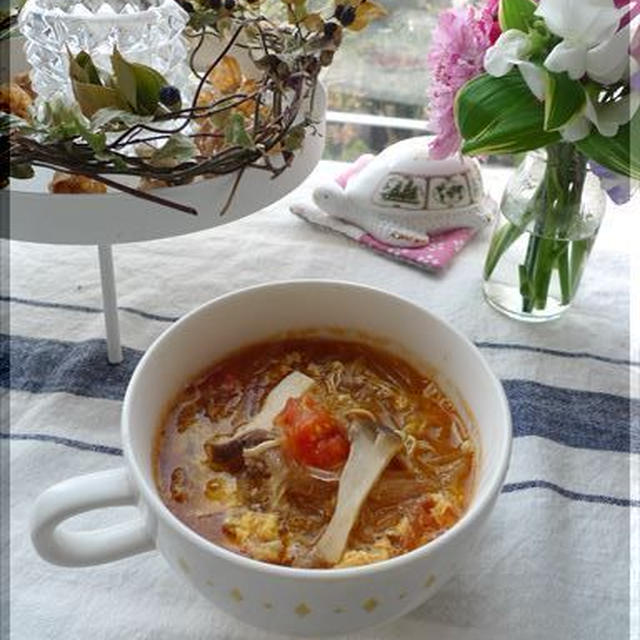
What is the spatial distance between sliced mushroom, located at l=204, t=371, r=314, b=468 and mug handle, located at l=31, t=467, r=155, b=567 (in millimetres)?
48

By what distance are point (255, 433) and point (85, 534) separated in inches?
3.2

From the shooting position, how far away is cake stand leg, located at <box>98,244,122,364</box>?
512 millimetres

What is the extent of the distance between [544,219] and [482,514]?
25 cm

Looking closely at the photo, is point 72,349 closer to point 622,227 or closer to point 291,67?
point 291,67

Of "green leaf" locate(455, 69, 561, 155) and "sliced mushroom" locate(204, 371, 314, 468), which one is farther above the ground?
"green leaf" locate(455, 69, 561, 155)

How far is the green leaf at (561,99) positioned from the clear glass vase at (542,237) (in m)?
0.08

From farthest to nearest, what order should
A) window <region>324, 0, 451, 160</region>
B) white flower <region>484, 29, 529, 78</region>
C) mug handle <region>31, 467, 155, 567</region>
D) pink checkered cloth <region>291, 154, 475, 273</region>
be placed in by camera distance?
1. window <region>324, 0, 451, 160</region>
2. pink checkered cloth <region>291, 154, 475, 273</region>
3. white flower <region>484, 29, 529, 78</region>
4. mug handle <region>31, 467, 155, 567</region>

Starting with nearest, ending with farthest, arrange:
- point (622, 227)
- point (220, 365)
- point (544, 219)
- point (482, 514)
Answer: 1. point (482, 514)
2. point (220, 365)
3. point (544, 219)
4. point (622, 227)

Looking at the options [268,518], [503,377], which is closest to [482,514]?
[268,518]

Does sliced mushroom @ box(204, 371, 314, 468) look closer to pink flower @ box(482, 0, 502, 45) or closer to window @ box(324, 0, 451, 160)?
pink flower @ box(482, 0, 502, 45)

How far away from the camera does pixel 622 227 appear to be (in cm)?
67

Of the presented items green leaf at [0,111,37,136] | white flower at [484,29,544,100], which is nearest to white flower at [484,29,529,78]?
white flower at [484,29,544,100]

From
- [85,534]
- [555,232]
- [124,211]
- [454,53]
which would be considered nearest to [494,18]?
[454,53]

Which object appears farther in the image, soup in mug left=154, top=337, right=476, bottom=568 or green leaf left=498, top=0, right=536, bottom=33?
green leaf left=498, top=0, right=536, bottom=33
